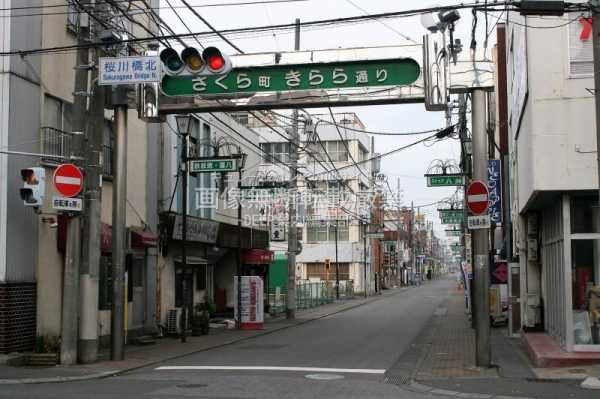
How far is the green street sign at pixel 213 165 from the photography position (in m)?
21.3

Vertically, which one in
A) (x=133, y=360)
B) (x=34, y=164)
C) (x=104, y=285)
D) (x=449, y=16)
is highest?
(x=449, y=16)

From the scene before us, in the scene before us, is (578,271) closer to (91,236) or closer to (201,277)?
(91,236)

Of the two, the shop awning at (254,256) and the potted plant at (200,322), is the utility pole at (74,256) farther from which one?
the shop awning at (254,256)

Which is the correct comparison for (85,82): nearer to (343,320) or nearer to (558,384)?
(558,384)

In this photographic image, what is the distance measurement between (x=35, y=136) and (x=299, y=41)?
17.5 m

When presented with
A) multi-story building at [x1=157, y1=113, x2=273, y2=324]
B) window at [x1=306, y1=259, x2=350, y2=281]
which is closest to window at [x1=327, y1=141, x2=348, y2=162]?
window at [x1=306, y1=259, x2=350, y2=281]

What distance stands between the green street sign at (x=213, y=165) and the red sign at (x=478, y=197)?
8.63 meters

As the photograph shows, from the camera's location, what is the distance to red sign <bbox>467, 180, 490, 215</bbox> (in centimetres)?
1431

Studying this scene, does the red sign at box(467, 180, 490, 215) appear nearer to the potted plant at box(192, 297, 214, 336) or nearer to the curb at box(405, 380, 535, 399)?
the curb at box(405, 380, 535, 399)

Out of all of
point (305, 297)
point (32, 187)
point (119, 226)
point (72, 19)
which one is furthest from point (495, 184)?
point (305, 297)

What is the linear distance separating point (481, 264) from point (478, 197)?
1.30m

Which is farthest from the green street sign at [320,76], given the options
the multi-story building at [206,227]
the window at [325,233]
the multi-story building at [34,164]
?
the window at [325,233]

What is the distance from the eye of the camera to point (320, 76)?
1560 centimetres

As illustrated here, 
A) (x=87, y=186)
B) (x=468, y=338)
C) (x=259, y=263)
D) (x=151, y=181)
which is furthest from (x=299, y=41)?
(x=87, y=186)
